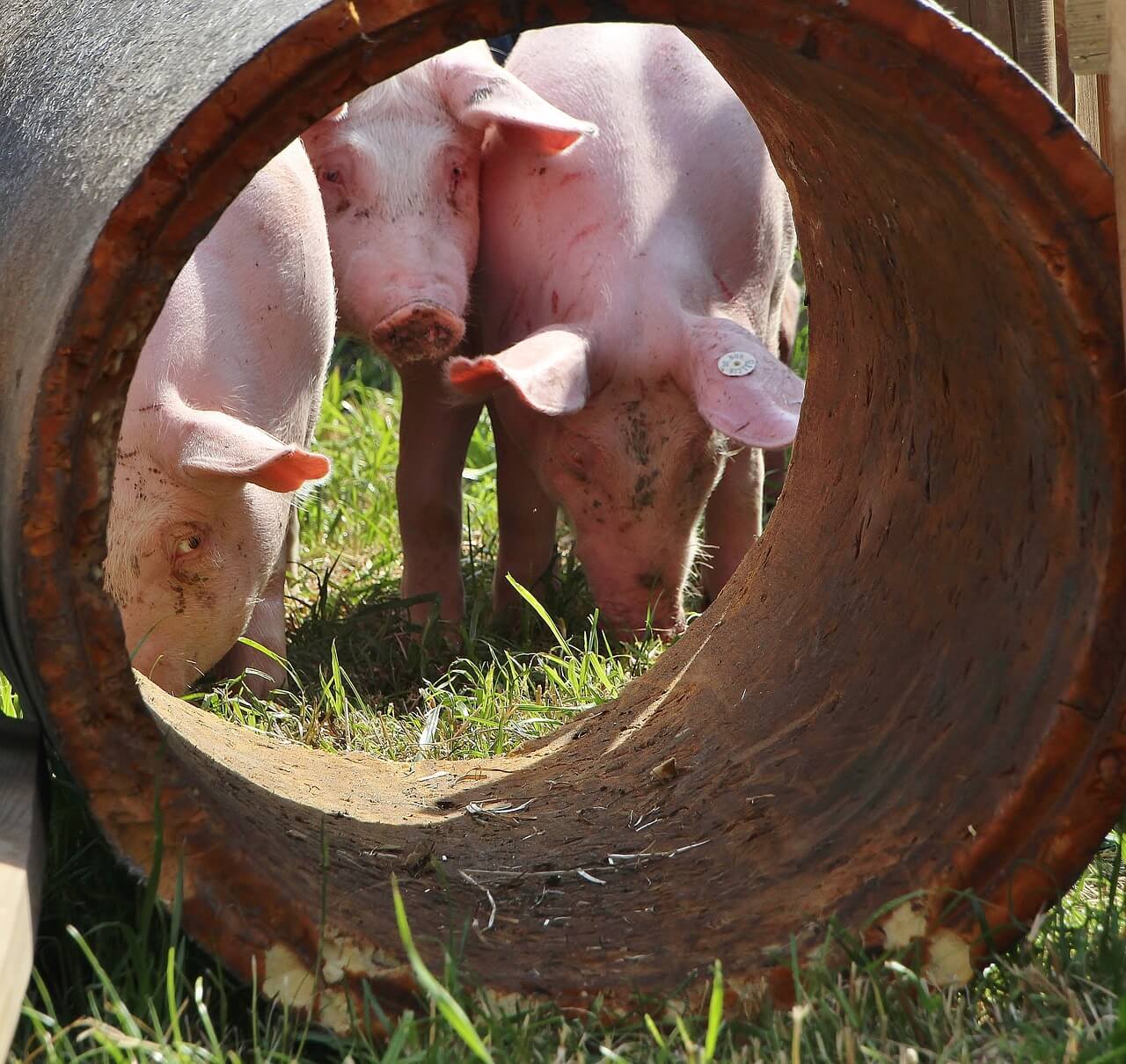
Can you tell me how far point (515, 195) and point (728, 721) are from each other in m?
1.95

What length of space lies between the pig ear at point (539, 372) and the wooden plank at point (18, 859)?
1.46m

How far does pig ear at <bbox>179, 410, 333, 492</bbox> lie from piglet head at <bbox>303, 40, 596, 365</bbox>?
0.67 metres

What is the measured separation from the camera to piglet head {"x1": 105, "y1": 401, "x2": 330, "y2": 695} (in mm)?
3143

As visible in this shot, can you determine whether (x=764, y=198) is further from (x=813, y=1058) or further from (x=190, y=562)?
(x=813, y=1058)

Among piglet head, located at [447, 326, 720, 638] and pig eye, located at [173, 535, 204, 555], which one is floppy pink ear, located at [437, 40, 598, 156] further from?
pig eye, located at [173, 535, 204, 555]

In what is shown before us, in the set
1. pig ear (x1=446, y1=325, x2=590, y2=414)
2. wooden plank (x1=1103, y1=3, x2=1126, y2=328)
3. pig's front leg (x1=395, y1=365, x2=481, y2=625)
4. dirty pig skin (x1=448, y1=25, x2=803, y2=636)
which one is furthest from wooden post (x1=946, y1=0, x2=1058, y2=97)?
pig's front leg (x1=395, y1=365, x2=481, y2=625)

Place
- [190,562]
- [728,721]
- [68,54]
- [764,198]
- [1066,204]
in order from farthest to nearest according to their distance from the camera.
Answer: [764,198] → [190,562] → [728,721] → [68,54] → [1066,204]

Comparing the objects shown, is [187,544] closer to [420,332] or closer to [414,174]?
[420,332]

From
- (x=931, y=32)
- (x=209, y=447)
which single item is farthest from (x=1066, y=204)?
(x=209, y=447)

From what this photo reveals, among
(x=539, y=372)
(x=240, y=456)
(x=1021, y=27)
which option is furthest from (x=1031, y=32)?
(x=240, y=456)

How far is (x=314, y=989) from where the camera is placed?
5.40ft

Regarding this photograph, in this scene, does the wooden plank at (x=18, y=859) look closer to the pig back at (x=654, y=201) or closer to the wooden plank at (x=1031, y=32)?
the wooden plank at (x=1031, y=32)

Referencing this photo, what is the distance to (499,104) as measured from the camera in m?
3.82

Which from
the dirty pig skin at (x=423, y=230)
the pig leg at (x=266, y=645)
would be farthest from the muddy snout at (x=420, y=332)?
the pig leg at (x=266, y=645)
